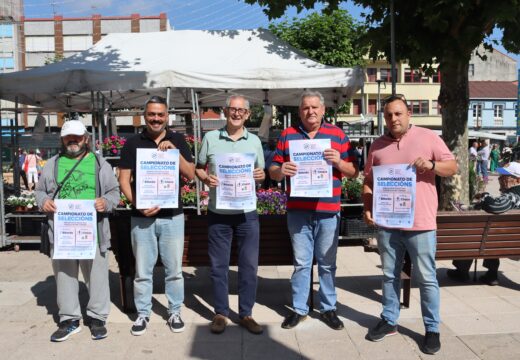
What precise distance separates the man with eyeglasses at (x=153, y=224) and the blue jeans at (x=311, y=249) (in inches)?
38.9

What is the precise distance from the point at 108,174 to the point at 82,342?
1.40m

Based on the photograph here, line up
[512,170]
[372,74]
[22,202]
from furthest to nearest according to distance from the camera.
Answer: [372,74] < [22,202] < [512,170]

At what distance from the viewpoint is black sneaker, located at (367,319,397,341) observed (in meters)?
3.96

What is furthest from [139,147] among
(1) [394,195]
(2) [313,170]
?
(1) [394,195]

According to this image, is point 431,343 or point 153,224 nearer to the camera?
point 431,343

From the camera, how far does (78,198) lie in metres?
4.00

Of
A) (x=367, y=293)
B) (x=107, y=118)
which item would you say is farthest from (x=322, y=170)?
(x=107, y=118)

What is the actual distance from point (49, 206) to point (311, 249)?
7.14 ft

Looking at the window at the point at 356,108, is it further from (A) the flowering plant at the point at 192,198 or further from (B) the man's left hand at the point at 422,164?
(B) the man's left hand at the point at 422,164

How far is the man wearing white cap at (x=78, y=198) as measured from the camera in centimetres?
400

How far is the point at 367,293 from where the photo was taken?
5.28 meters

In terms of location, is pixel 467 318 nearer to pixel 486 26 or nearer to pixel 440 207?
pixel 440 207

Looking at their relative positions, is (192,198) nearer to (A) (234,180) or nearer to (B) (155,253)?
(B) (155,253)

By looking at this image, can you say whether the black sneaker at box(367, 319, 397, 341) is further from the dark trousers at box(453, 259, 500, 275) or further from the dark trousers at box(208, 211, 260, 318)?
the dark trousers at box(453, 259, 500, 275)
